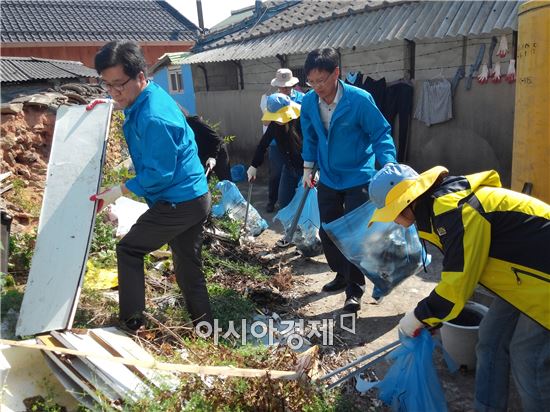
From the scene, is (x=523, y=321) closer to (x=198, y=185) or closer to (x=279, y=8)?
(x=198, y=185)

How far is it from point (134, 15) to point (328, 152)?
17.2 m

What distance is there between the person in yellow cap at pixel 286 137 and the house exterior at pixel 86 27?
10949 mm

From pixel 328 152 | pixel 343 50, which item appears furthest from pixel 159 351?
pixel 343 50

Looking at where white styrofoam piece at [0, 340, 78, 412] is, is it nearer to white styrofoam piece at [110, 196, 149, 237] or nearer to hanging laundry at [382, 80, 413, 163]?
white styrofoam piece at [110, 196, 149, 237]

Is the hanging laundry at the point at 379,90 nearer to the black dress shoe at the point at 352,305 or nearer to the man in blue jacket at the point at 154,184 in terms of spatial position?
the black dress shoe at the point at 352,305

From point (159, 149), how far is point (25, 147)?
3363mm

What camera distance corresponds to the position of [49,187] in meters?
3.44

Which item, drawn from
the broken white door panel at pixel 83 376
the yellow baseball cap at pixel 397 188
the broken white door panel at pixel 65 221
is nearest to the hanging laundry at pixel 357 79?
the broken white door panel at pixel 65 221

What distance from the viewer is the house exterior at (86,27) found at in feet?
50.6

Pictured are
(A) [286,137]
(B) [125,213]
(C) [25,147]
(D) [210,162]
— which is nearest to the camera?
(B) [125,213]

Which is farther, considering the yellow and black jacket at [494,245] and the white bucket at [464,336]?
the white bucket at [464,336]

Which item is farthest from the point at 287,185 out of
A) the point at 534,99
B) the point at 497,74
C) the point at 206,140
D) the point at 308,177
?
the point at 534,99

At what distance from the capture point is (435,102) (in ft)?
22.5

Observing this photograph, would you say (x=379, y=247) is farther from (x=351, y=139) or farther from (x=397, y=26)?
Result: (x=397, y=26)
